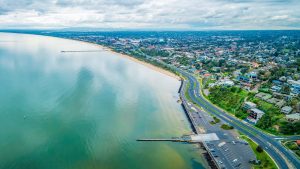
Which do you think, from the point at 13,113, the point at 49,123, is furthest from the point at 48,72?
the point at 49,123

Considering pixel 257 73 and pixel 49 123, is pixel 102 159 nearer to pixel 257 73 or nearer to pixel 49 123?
pixel 49 123

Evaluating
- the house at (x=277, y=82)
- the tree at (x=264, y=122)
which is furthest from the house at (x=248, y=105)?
the house at (x=277, y=82)

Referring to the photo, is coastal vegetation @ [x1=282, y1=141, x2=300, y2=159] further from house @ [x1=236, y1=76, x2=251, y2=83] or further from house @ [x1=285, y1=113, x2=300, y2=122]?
house @ [x1=236, y1=76, x2=251, y2=83]

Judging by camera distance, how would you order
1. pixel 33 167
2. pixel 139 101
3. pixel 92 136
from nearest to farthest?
pixel 33 167 < pixel 92 136 < pixel 139 101

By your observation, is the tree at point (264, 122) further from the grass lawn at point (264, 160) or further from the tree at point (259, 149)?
the tree at point (259, 149)

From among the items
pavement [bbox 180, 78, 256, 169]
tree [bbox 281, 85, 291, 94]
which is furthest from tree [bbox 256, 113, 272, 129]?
tree [bbox 281, 85, 291, 94]

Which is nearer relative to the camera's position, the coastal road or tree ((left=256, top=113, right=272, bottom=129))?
the coastal road
